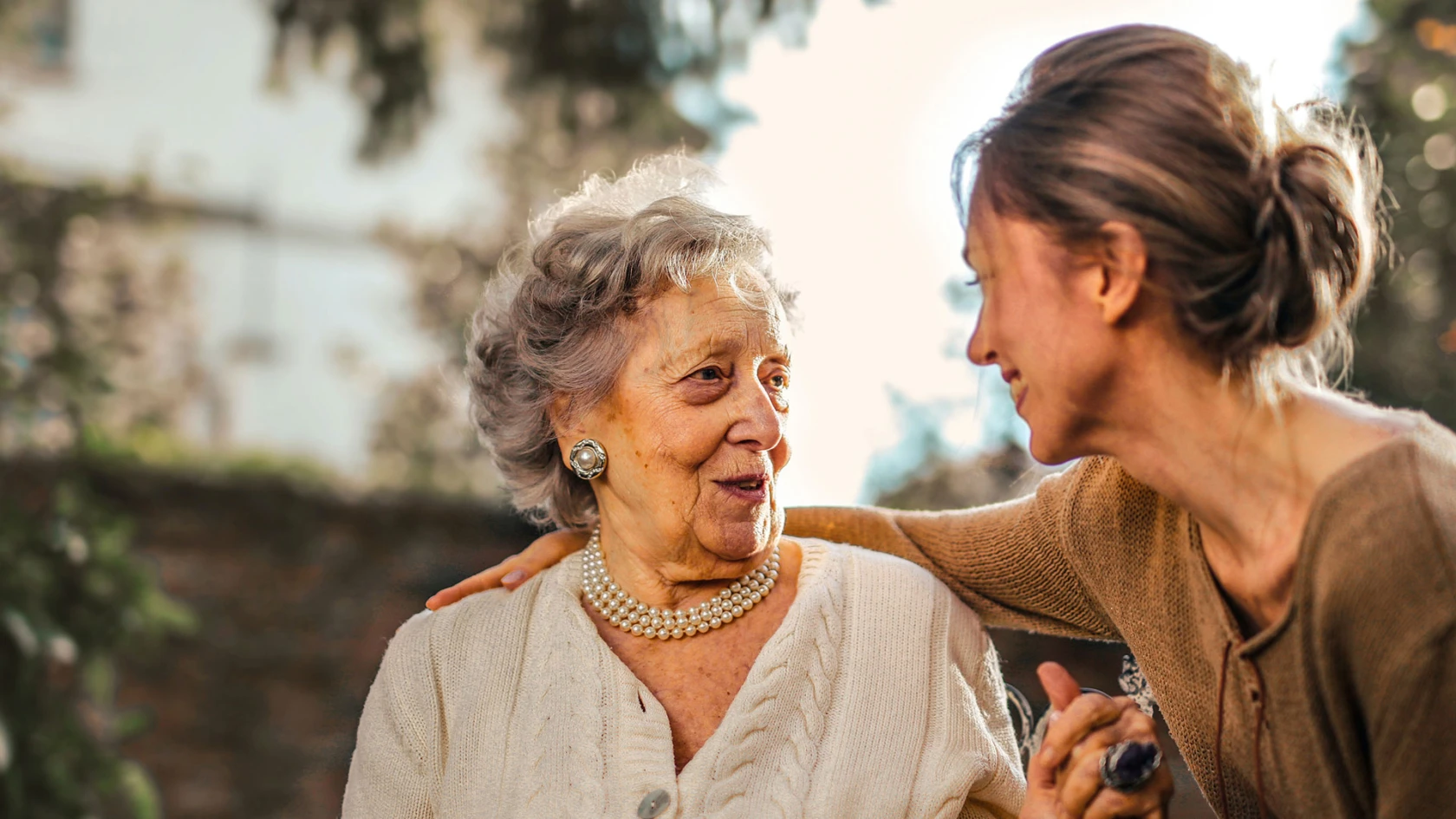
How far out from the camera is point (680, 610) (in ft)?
7.23

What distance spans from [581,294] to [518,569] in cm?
53

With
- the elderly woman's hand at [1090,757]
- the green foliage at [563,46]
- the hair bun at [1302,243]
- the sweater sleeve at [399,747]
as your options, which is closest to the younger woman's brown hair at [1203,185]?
the hair bun at [1302,243]

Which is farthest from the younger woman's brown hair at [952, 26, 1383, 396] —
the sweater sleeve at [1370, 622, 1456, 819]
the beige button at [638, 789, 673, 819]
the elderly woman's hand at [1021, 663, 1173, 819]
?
the beige button at [638, 789, 673, 819]

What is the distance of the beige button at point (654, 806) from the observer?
6.43 feet

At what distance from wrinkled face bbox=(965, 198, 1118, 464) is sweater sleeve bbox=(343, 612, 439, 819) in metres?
1.14

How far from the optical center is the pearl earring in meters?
2.22

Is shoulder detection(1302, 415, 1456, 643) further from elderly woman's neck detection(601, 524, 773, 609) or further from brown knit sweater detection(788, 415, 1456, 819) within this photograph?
elderly woman's neck detection(601, 524, 773, 609)

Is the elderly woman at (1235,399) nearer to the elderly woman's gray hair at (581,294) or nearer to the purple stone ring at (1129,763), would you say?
the purple stone ring at (1129,763)

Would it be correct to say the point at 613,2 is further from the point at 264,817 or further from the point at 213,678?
the point at 264,817

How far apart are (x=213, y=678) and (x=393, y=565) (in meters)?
0.98

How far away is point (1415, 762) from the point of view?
1.48m

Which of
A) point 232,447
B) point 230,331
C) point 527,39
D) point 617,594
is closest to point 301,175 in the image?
point 230,331

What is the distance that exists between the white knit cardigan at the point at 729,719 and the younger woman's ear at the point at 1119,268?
0.73 metres

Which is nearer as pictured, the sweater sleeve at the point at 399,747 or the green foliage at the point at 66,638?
the sweater sleeve at the point at 399,747
